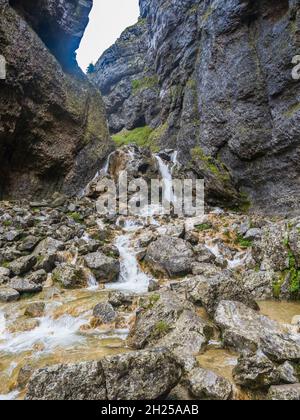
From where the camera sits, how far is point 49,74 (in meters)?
24.0

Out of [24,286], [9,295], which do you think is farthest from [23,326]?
[24,286]

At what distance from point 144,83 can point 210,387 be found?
186 feet

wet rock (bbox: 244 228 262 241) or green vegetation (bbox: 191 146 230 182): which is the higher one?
green vegetation (bbox: 191 146 230 182)

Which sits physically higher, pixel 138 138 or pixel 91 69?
pixel 91 69

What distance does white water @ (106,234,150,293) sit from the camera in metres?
10.9

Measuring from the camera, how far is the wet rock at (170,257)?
A: 36.9ft

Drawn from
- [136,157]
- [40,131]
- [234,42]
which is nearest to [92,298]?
[40,131]

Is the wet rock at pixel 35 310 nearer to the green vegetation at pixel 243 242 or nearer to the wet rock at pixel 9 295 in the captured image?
the wet rock at pixel 9 295

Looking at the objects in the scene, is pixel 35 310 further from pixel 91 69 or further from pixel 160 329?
pixel 91 69

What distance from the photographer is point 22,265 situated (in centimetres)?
1083

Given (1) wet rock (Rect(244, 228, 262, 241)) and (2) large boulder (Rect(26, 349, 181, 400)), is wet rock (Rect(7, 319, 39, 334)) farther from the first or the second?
(1) wet rock (Rect(244, 228, 262, 241))

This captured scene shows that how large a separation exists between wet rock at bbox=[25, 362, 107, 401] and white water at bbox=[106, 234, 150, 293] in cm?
628

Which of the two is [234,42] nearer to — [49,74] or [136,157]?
[136,157]

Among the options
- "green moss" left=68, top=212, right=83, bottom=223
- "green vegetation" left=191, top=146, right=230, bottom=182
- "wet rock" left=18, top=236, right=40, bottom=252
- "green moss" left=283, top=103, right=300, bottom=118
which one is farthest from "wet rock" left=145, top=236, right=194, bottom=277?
"green moss" left=283, top=103, right=300, bottom=118
